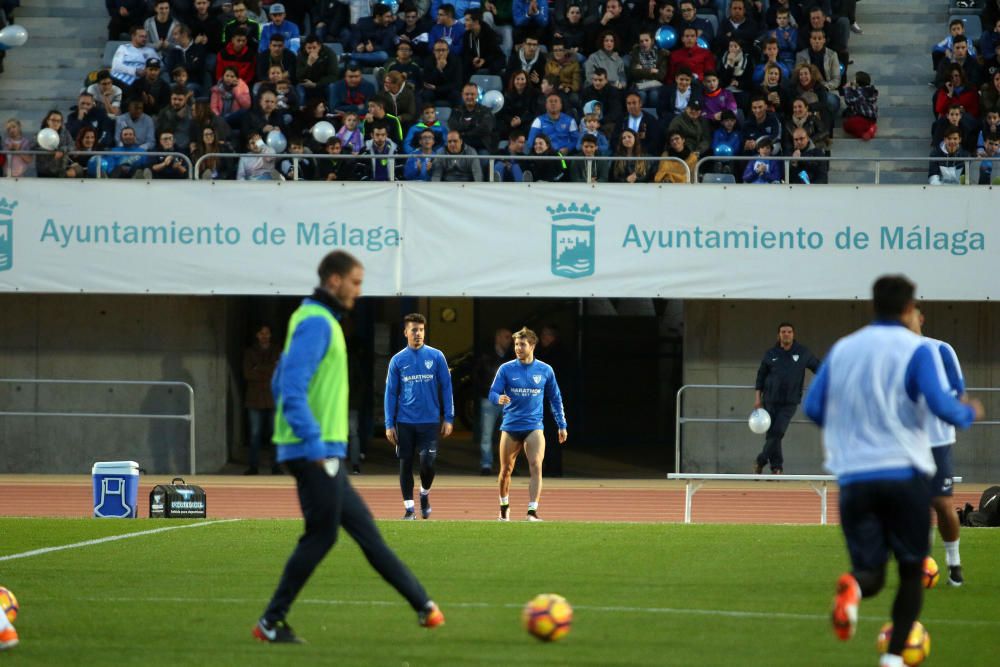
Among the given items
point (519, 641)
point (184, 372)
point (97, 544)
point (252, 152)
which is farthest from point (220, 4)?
point (519, 641)

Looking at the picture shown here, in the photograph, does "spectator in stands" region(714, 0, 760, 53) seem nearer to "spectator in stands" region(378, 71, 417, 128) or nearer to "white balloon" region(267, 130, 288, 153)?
"spectator in stands" region(378, 71, 417, 128)

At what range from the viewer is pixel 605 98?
907 inches

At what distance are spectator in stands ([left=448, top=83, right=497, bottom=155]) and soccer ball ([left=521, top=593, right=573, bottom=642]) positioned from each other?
1429 cm

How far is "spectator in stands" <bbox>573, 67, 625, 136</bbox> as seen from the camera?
893 inches

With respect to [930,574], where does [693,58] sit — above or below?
above

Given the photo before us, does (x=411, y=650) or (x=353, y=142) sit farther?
(x=353, y=142)

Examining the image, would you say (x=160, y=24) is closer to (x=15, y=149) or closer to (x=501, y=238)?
(x=15, y=149)

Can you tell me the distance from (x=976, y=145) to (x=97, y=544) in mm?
14482

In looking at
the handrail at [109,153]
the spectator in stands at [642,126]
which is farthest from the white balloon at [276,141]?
the spectator in stands at [642,126]

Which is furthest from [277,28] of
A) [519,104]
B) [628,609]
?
[628,609]

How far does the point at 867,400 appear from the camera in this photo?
7363 mm

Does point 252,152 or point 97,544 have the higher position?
point 252,152

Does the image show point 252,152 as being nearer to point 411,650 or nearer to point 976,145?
point 976,145

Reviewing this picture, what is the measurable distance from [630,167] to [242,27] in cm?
663
